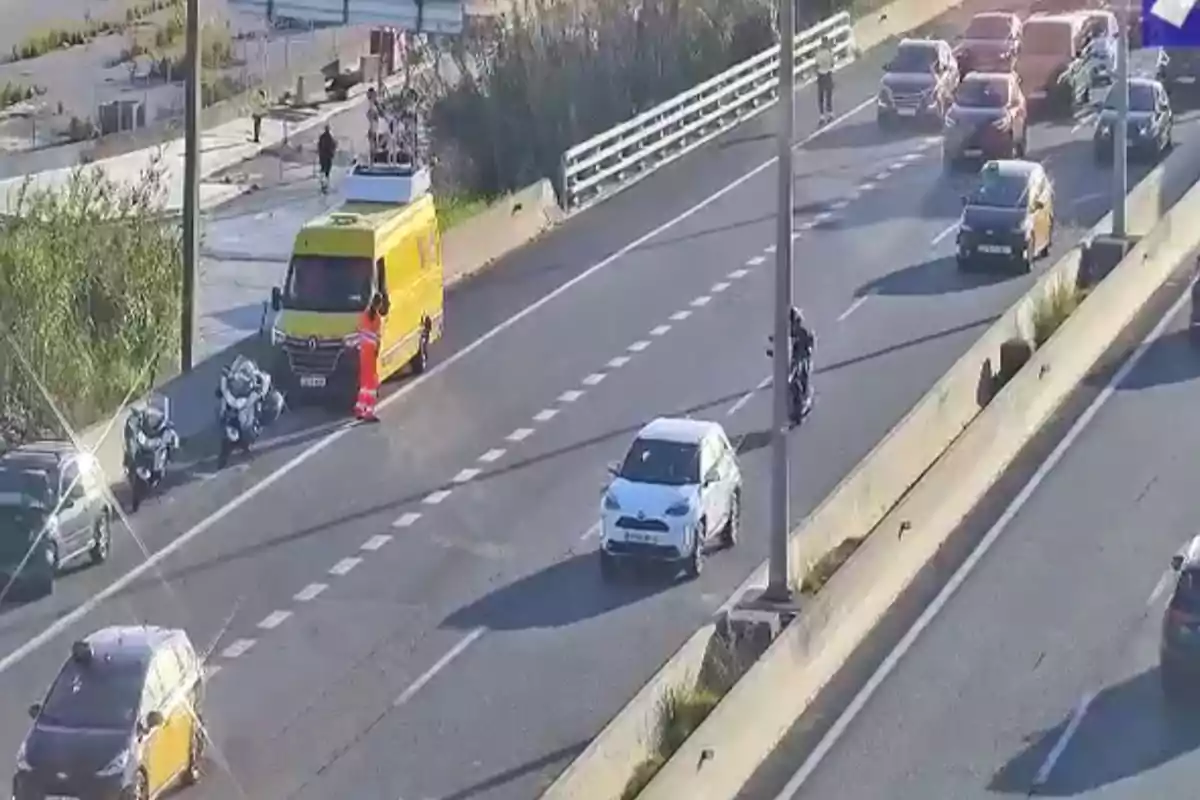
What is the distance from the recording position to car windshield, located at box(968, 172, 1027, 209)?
1773 inches

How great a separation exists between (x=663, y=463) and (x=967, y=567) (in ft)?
11.8

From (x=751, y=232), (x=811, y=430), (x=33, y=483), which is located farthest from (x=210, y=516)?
(x=751, y=232)

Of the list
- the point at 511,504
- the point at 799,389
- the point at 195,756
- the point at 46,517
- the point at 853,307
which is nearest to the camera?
the point at 195,756

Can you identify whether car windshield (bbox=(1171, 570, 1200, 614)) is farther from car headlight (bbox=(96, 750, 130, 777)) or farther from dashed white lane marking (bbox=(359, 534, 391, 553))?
car headlight (bbox=(96, 750, 130, 777))

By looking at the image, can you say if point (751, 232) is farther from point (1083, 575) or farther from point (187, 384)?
point (1083, 575)

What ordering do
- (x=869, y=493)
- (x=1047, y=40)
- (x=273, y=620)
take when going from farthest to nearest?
(x=1047, y=40) → (x=869, y=493) → (x=273, y=620)

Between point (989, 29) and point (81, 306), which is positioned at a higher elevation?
point (989, 29)

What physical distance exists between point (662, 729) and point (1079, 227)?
25434mm

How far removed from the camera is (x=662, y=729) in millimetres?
24750

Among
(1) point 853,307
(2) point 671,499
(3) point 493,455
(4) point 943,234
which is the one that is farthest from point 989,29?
(2) point 671,499

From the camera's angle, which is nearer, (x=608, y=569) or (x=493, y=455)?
(x=608, y=569)

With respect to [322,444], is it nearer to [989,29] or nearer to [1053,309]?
[1053,309]

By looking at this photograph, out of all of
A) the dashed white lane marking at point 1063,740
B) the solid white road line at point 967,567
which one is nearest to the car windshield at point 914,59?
the solid white road line at point 967,567

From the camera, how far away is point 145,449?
33125 mm
